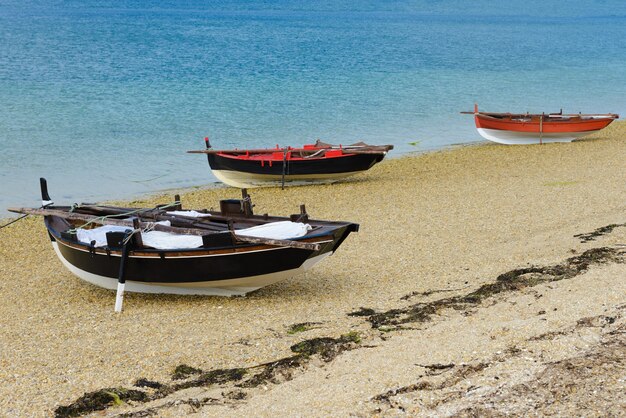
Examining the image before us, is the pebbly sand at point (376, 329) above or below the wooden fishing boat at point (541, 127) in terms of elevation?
below

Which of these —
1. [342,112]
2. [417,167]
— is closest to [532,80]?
[342,112]

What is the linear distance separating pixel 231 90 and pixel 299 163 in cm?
2238

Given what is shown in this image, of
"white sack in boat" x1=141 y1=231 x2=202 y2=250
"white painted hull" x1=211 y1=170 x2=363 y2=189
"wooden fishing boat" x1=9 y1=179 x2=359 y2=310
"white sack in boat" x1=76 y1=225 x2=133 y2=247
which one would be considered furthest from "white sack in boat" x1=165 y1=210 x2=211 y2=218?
"white painted hull" x1=211 y1=170 x2=363 y2=189

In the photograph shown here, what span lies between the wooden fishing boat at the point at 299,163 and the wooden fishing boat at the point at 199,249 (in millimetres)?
7611

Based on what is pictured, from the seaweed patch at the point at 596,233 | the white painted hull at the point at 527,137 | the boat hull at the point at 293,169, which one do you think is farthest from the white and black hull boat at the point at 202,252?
the white painted hull at the point at 527,137

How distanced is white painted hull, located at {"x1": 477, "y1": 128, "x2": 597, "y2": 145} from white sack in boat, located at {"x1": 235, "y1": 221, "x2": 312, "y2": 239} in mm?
16655

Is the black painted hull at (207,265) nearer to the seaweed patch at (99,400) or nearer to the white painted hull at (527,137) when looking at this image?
the seaweed patch at (99,400)

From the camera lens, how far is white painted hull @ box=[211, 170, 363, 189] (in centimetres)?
1948

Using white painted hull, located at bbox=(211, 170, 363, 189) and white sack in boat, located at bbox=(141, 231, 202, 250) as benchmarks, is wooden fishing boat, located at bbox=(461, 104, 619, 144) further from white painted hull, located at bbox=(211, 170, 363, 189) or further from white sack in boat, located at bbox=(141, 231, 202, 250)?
white sack in boat, located at bbox=(141, 231, 202, 250)

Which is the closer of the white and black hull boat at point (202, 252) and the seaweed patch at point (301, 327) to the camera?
the seaweed patch at point (301, 327)

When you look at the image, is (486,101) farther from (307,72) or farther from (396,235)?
(396,235)

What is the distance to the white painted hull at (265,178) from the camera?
19484 millimetres

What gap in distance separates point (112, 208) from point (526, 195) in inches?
344

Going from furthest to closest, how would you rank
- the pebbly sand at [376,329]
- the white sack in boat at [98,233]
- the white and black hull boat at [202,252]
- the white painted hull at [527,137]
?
the white painted hull at [527,137] < the white sack in boat at [98,233] < the white and black hull boat at [202,252] < the pebbly sand at [376,329]
